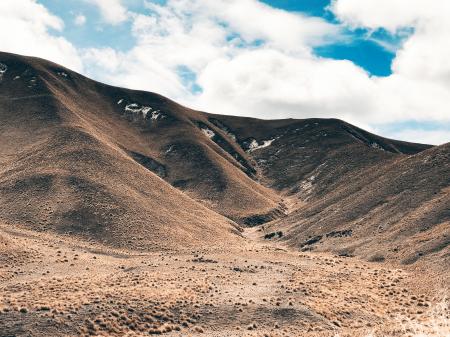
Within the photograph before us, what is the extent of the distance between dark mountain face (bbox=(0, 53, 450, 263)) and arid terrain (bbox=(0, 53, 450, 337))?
41cm

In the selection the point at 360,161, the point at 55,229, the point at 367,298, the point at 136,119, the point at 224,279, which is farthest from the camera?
the point at 136,119

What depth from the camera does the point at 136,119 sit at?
530ft

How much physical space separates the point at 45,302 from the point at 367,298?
2828cm

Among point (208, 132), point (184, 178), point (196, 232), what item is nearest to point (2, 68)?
point (208, 132)

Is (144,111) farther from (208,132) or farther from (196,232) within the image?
(196,232)

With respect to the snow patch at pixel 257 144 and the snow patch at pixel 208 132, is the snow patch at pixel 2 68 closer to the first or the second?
the snow patch at pixel 208 132

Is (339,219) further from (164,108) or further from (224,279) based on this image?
(164,108)

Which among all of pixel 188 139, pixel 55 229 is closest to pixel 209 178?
pixel 188 139

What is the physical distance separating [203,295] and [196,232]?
37153 millimetres

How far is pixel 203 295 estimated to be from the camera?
132 feet

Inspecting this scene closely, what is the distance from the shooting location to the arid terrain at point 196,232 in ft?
115

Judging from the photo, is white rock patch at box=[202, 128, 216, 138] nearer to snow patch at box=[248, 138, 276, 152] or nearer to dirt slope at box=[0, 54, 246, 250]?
snow patch at box=[248, 138, 276, 152]

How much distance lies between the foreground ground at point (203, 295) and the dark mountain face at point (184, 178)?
9.83 meters

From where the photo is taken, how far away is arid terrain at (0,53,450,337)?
115ft
